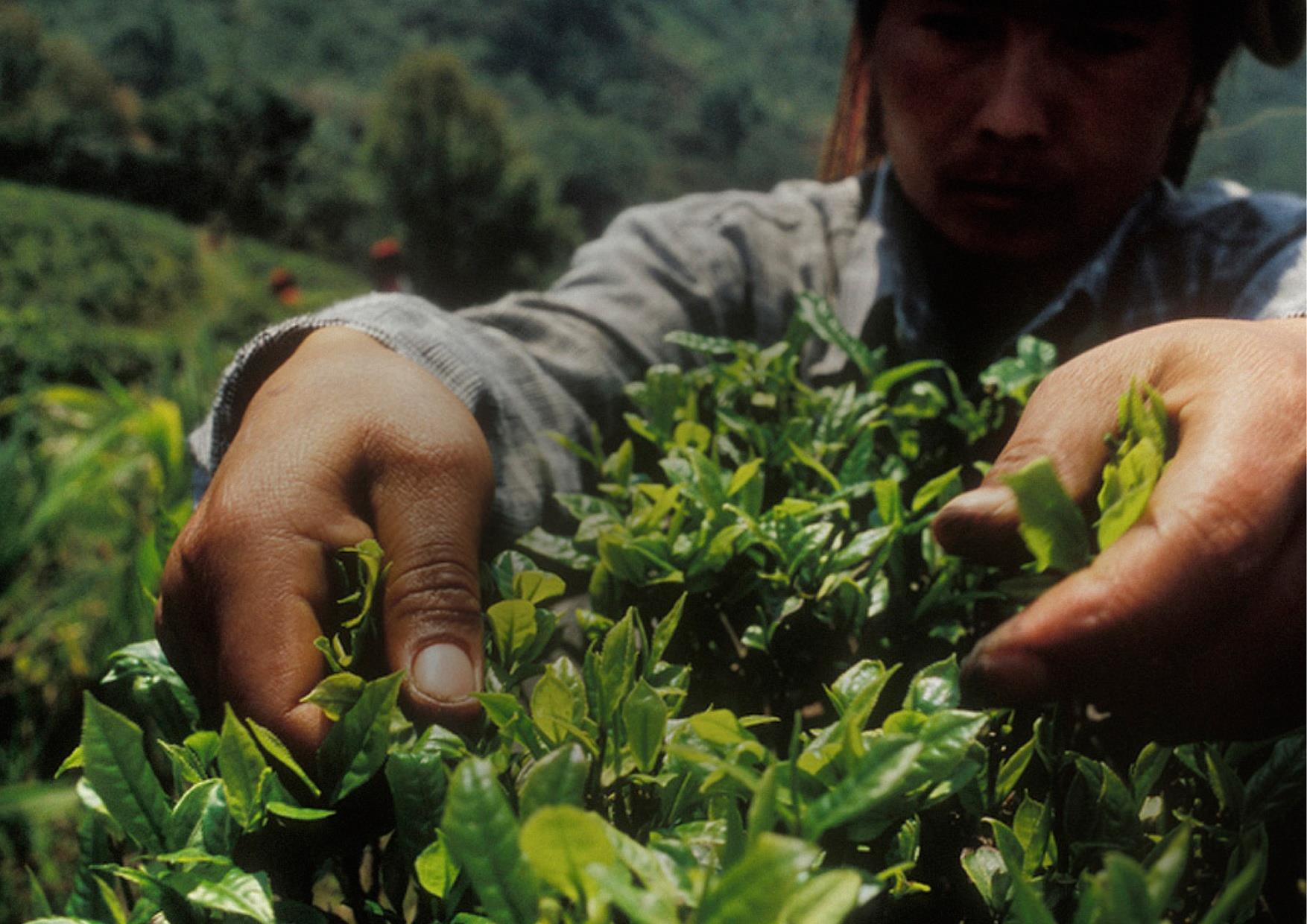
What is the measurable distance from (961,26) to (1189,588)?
1220 mm

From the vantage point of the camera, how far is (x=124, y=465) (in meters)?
2.95

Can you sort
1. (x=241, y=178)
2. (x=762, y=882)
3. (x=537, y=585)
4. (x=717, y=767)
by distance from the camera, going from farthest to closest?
(x=241, y=178)
(x=537, y=585)
(x=717, y=767)
(x=762, y=882)

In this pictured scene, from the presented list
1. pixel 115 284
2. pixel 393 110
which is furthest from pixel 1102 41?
pixel 393 110

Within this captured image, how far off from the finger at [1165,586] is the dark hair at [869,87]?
1.27 metres

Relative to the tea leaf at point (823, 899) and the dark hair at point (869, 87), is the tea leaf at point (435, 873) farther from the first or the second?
the dark hair at point (869, 87)

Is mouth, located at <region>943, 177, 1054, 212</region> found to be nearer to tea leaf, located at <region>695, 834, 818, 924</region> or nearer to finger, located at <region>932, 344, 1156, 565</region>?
finger, located at <region>932, 344, 1156, 565</region>

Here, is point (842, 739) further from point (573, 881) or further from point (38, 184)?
point (38, 184)

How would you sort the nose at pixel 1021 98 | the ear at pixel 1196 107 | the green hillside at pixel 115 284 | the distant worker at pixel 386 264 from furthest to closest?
1. the green hillside at pixel 115 284
2. the distant worker at pixel 386 264
3. the ear at pixel 1196 107
4. the nose at pixel 1021 98

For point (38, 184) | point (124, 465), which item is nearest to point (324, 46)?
point (38, 184)

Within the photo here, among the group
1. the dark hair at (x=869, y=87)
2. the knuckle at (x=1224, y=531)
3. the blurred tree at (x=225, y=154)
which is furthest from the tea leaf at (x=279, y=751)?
the blurred tree at (x=225, y=154)

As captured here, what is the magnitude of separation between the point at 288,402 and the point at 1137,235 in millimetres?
1308

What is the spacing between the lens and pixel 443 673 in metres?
0.60

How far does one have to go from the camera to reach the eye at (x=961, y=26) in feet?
4.39

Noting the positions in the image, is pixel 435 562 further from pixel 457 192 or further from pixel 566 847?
pixel 457 192
